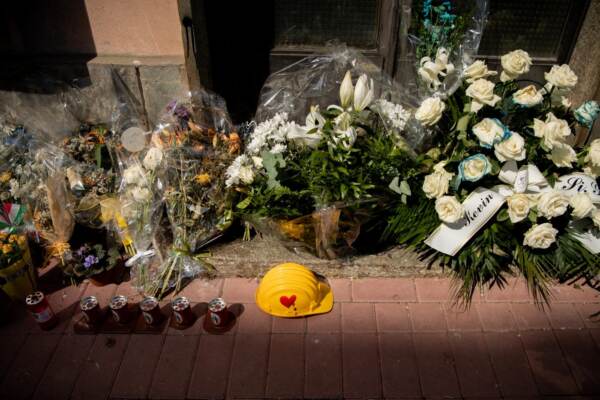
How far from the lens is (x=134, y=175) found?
2.64m

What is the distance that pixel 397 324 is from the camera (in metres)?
2.60

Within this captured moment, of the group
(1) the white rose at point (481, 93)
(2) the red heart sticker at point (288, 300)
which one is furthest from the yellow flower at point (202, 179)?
(1) the white rose at point (481, 93)

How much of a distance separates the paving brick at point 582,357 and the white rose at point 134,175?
108 inches

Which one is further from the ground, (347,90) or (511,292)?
(347,90)

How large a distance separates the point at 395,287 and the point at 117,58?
2807mm

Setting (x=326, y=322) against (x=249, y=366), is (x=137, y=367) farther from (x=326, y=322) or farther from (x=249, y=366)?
(x=326, y=322)

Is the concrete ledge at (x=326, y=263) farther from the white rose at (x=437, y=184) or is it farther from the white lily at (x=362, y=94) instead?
the white lily at (x=362, y=94)

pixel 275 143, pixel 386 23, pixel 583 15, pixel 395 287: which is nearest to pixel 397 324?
pixel 395 287

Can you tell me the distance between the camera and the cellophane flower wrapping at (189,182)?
8.85 ft

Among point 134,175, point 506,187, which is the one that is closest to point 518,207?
point 506,187

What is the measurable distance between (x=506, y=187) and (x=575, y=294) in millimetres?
885

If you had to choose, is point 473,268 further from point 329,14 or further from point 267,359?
point 329,14

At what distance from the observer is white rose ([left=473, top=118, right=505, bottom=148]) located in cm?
→ 244

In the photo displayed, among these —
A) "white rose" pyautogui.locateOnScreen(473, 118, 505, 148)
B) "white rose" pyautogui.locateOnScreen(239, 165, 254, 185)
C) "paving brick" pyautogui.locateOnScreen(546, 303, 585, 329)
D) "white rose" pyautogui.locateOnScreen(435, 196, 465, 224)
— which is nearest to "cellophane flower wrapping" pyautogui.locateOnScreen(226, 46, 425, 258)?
"white rose" pyautogui.locateOnScreen(239, 165, 254, 185)
